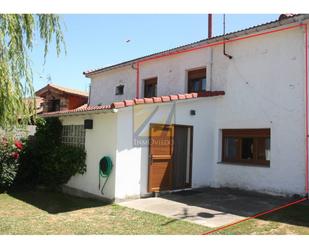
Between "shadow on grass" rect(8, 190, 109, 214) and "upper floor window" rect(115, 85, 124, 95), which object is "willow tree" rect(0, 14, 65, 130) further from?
"upper floor window" rect(115, 85, 124, 95)

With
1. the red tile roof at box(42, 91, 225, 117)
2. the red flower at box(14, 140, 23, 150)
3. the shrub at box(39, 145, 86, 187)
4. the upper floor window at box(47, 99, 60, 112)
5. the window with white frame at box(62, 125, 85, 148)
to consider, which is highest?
the upper floor window at box(47, 99, 60, 112)

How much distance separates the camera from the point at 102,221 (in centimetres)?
809

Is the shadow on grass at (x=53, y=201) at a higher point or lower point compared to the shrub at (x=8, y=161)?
lower

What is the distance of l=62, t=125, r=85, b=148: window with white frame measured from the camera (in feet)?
39.0

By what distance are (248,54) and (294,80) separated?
2.14 metres

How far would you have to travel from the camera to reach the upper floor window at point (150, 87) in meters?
16.8

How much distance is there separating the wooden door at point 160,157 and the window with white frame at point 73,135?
255cm

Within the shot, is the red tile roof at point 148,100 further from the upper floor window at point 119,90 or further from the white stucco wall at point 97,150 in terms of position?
the upper floor window at point 119,90

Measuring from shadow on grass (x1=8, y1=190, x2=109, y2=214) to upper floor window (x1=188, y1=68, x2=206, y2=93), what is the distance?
6.75 meters

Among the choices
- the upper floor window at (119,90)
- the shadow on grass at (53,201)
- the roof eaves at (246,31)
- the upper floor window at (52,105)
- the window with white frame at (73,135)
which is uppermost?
the roof eaves at (246,31)

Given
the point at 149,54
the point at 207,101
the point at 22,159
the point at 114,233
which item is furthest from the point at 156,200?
the point at 149,54

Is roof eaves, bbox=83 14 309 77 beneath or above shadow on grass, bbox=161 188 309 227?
above

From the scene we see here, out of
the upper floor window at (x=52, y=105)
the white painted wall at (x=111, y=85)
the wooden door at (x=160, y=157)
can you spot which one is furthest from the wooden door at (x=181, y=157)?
the upper floor window at (x=52, y=105)

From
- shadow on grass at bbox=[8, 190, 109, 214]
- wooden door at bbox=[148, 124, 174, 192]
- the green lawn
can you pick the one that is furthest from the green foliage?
wooden door at bbox=[148, 124, 174, 192]
